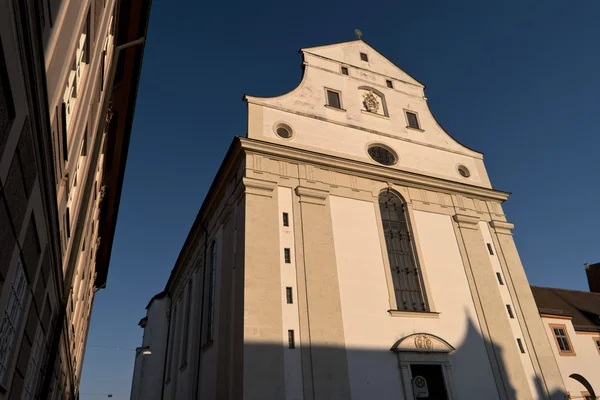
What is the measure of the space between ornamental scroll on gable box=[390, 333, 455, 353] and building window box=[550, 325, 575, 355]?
843 cm

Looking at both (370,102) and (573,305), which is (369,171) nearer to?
(370,102)

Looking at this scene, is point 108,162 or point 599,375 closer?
point 108,162

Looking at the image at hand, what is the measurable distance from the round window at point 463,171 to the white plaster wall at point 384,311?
4.58m

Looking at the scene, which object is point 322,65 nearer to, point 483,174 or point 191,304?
point 483,174

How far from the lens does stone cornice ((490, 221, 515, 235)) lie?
2125cm

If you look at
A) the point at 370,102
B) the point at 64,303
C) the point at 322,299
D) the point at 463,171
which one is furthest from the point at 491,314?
the point at 64,303

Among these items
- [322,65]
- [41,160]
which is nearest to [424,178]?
[322,65]

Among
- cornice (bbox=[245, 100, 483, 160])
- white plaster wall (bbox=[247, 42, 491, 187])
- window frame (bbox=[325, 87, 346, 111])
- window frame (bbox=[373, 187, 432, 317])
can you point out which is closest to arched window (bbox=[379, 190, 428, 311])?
window frame (bbox=[373, 187, 432, 317])

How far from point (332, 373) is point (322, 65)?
1531cm

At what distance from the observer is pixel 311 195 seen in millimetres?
17719

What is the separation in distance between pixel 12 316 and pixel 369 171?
626 inches

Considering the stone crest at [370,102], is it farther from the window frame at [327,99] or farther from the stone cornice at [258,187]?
the stone cornice at [258,187]

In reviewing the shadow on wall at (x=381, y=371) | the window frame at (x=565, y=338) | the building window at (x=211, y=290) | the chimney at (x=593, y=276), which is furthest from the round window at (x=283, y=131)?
the chimney at (x=593, y=276)

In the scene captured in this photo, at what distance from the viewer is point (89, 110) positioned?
8.96m
